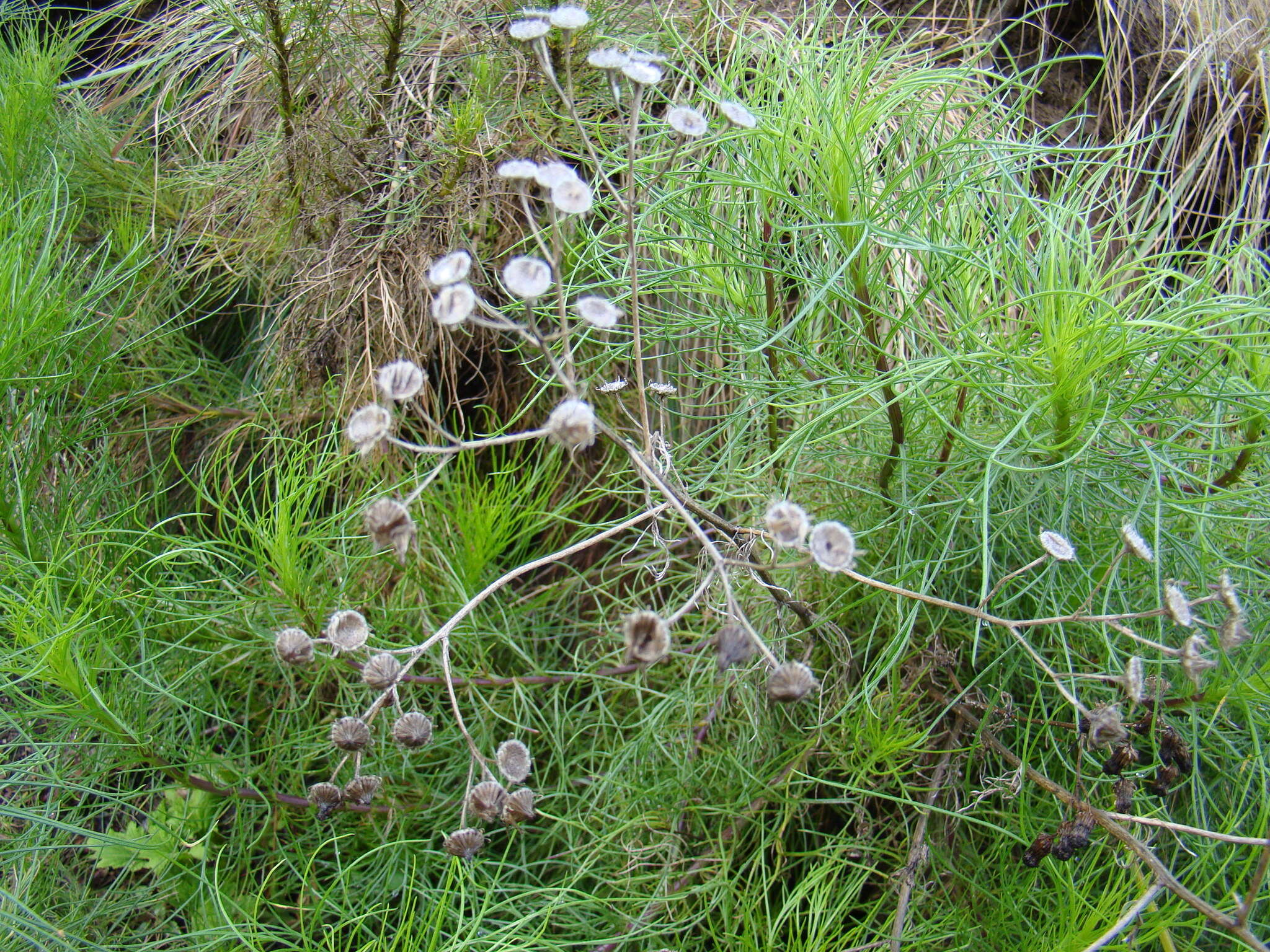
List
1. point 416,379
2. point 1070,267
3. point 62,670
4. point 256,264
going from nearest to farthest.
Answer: point 416,379
point 62,670
point 1070,267
point 256,264

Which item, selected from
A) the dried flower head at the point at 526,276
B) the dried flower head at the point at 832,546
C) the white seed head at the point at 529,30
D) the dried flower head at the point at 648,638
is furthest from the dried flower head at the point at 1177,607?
the white seed head at the point at 529,30

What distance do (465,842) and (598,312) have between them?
1.24 ft

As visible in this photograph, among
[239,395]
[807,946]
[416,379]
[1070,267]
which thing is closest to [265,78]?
[239,395]

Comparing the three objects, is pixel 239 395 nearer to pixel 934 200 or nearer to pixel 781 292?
pixel 781 292

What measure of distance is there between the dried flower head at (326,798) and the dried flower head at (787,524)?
1.36 feet

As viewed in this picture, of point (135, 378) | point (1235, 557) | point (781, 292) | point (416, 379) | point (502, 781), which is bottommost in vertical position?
point (502, 781)

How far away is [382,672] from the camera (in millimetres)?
547

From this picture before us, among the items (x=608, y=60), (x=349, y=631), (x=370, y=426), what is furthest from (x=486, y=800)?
(x=608, y=60)

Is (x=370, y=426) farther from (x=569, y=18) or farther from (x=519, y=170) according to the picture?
(x=569, y=18)

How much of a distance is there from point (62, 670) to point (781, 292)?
0.73 meters

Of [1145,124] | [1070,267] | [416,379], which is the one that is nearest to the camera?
[416,379]

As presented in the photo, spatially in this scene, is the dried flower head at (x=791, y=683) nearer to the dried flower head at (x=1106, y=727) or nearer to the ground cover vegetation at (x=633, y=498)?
the ground cover vegetation at (x=633, y=498)

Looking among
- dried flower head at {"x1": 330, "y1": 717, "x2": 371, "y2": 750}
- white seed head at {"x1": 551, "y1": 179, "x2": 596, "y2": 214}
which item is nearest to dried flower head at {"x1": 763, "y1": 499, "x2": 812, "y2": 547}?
white seed head at {"x1": 551, "y1": 179, "x2": 596, "y2": 214}

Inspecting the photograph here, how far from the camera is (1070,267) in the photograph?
85 centimetres
